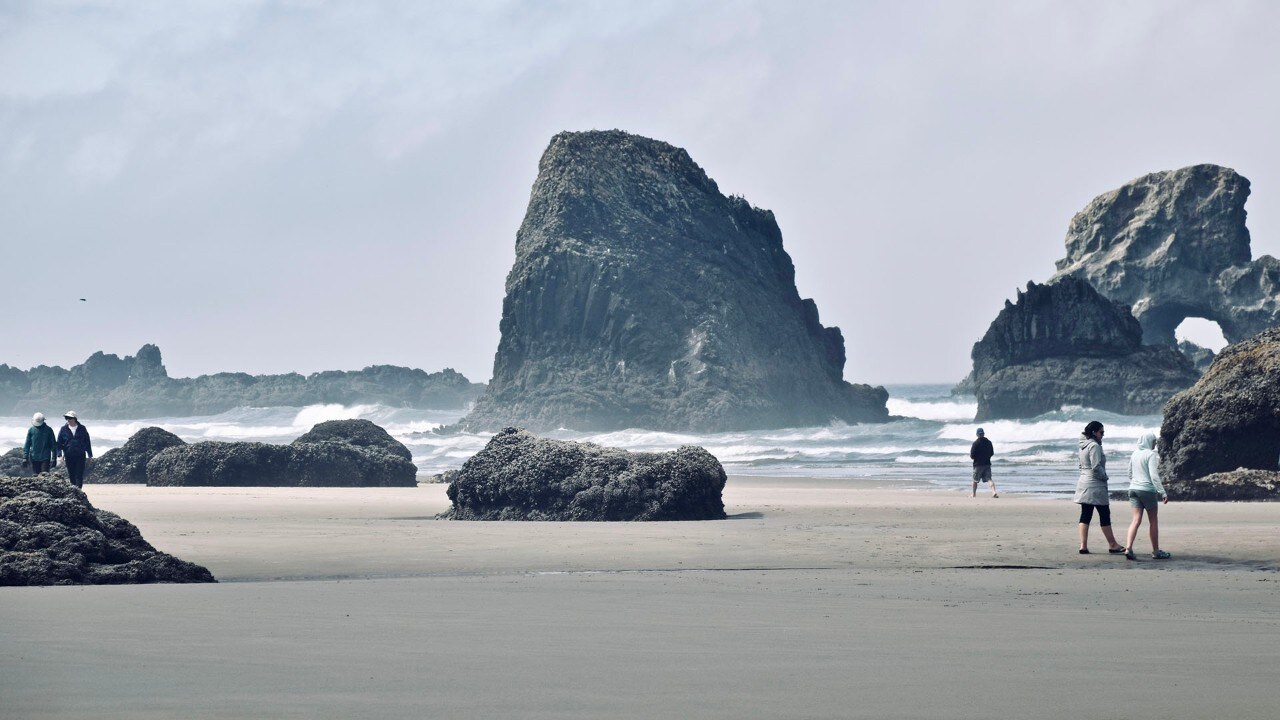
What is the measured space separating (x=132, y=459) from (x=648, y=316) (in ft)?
240

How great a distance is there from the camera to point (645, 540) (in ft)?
38.1

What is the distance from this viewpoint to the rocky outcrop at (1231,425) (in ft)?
61.8

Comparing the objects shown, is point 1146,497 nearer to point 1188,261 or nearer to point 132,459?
point 132,459

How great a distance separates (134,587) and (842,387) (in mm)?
98361

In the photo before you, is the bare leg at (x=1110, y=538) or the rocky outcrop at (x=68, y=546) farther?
the bare leg at (x=1110, y=538)

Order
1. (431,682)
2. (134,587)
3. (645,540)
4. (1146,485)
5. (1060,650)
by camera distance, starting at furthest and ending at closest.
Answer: (645,540) < (1146,485) < (134,587) < (1060,650) < (431,682)

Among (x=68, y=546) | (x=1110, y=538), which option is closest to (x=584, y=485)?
(x=1110, y=538)

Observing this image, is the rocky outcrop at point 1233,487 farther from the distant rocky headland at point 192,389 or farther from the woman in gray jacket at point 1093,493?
the distant rocky headland at point 192,389

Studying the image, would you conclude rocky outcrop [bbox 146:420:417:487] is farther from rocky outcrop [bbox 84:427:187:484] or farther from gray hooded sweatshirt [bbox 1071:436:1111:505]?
gray hooded sweatshirt [bbox 1071:436:1111:505]

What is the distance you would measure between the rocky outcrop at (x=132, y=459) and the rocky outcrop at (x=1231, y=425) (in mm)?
18604

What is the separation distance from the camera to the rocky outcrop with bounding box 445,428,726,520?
1433 cm

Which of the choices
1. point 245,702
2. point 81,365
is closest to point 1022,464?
point 245,702

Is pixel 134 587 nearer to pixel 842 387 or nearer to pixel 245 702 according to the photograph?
pixel 245 702

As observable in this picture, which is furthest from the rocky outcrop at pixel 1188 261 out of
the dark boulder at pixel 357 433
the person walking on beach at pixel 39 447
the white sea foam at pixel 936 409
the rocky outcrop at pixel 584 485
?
the person walking on beach at pixel 39 447
